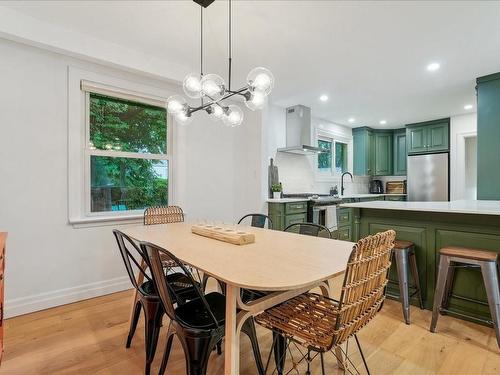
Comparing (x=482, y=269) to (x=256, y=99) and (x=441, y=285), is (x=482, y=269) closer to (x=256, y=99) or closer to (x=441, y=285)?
(x=441, y=285)

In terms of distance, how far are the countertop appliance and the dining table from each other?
5.37m

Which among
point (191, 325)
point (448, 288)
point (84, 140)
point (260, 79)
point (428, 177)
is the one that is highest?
point (260, 79)

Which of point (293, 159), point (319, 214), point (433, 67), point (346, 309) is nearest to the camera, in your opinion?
point (346, 309)

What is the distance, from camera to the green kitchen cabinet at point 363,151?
19.7 feet

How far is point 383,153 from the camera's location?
20.9ft

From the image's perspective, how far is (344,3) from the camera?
2.04 m

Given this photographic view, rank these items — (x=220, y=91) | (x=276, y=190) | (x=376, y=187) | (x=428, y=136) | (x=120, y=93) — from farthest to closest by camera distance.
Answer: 1. (x=376, y=187)
2. (x=428, y=136)
3. (x=276, y=190)
4. (x=120, y=93)
5. (x=220, y=91)

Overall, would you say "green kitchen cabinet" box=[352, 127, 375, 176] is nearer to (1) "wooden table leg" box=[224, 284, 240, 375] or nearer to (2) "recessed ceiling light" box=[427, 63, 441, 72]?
(2) "recessed ceiling light" box=[427, 63, 441, 72]

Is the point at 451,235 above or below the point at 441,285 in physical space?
above

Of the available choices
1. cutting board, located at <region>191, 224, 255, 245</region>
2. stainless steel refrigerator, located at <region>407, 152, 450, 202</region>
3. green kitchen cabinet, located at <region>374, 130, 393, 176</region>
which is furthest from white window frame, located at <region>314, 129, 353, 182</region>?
cutting board, located at <region>191, 224, 255, 245</region>

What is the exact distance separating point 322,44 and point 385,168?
4.53 metres

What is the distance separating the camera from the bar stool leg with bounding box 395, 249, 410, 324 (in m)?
2.22

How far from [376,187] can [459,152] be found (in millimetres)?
1822

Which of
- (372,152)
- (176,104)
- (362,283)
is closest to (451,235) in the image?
(362,283)
